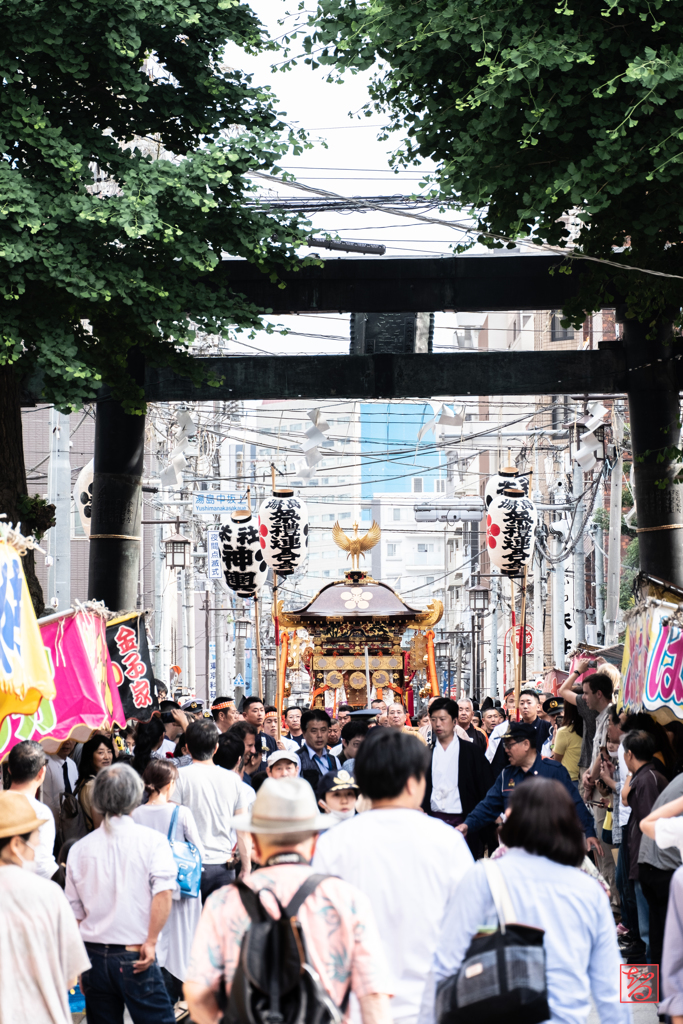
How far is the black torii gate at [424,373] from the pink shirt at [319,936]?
11.6 m

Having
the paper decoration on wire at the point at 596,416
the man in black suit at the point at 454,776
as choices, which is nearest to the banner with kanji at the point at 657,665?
the man in black suit at the point at 454,776

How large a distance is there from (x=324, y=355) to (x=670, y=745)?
7.63m

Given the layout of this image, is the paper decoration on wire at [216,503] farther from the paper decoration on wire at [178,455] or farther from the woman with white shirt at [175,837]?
the woman with white shirt at [175,837]

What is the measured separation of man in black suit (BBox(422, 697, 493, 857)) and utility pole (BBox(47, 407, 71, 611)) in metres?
6.66

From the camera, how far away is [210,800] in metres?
8.73

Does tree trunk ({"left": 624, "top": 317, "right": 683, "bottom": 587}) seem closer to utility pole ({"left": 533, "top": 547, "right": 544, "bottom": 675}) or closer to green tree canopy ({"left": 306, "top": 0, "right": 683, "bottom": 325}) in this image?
green tree canopy ({"left": 306, "top": 0, "right": 683, "bottom": 325})

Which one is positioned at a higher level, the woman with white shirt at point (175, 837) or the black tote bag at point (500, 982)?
the black tote bag at point (500, 982)

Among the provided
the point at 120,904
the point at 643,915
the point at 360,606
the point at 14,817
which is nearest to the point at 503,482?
the point at 360,606

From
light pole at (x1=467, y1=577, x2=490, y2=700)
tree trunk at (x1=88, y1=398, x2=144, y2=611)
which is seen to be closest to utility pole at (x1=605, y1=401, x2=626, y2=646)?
tree trunk at (x1=88, y1=398, x2=144, y2=611)

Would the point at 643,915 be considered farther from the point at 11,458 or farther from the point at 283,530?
the point at 283,530

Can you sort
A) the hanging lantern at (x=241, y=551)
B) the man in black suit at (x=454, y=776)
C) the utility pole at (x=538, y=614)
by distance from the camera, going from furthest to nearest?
the utility pole at (x=538, y=614)
the hanging lantern at (x=241, y=551)
the man in black suit at (x=454, y=776)

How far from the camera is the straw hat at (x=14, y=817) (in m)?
5.14

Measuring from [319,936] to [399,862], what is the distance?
83cm

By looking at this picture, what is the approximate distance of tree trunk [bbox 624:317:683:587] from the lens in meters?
15.3
